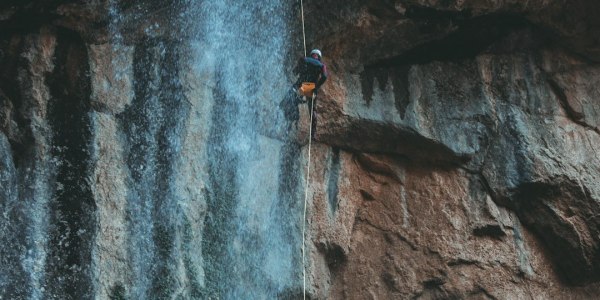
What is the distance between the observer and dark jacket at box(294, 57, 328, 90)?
8.30m

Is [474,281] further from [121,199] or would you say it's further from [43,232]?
[43,232]

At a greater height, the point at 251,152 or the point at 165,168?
the point at 251,152

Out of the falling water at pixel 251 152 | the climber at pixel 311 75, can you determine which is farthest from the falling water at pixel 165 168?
the climber at pixel 311 75

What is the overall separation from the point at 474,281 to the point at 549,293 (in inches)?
46.0

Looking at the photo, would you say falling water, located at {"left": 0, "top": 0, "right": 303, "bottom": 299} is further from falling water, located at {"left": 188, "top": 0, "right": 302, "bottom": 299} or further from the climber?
the climber

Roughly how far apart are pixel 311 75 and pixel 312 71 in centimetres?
12

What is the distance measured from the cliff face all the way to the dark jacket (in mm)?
465

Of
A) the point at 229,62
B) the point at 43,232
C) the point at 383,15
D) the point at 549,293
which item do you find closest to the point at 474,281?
the point at 549,293

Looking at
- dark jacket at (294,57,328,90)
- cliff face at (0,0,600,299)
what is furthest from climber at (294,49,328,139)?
cliff face at (0,0,600,299)

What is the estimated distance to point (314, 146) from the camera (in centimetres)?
920

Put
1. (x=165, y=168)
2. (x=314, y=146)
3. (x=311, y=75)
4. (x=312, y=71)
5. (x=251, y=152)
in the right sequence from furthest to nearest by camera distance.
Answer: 1. (x=314, y=146)
2. (x=251, y=152)
3. (x=311, y=75)
4. (x=312, y=71)
5. (x=165, y=168)

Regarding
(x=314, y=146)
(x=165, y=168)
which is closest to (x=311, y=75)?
(x=314, y=146)

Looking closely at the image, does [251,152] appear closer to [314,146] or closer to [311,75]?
[314,146]

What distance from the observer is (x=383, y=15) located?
889 cm
